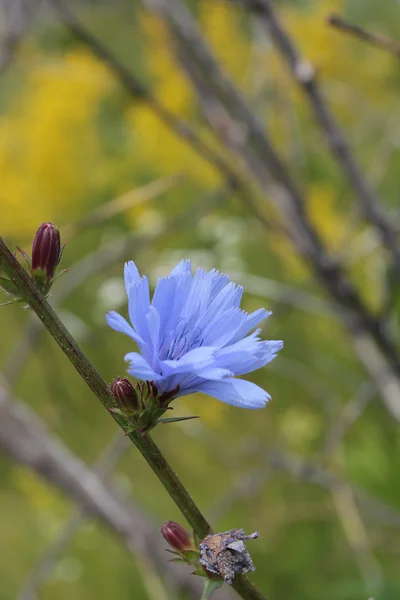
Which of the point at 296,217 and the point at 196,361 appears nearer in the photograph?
the point at 196,361

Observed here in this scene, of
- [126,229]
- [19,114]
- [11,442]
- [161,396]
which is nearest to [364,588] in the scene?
[161,396]

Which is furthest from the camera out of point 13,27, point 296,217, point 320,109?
point 13,27

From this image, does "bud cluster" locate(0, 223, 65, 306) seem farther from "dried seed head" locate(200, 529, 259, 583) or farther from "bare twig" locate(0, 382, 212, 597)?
"bare twig" locate(0, 382, 212, 597)

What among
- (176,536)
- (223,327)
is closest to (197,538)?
(176,536)

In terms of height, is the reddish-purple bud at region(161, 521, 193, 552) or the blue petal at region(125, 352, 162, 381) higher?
the blue petal at region(125, 352, 162, 381)

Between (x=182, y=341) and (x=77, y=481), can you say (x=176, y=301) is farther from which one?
(x=77, y=481)

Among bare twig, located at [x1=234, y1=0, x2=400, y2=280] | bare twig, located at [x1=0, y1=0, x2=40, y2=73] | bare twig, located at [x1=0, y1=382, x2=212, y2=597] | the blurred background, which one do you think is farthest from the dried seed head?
bare twig, located at [x1=0, y1=0, x2=40, y2=73]
